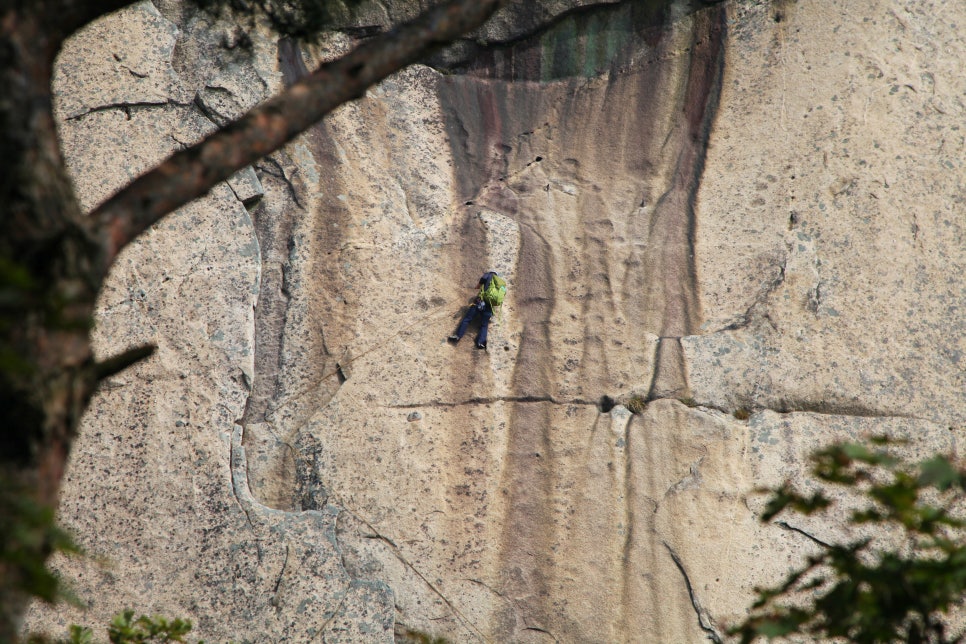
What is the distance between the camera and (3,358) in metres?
1.82

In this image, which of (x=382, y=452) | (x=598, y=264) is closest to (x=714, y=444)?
(x=598, y=264)

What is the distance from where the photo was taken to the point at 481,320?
272 inches

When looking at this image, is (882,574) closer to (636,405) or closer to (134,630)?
(134,630)

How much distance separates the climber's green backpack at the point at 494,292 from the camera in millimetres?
6895

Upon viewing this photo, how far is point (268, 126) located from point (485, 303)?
13.9 ft

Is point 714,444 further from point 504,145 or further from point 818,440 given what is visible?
point 504,145

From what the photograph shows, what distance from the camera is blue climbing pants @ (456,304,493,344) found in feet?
22.3

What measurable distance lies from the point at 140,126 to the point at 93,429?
2624 mm

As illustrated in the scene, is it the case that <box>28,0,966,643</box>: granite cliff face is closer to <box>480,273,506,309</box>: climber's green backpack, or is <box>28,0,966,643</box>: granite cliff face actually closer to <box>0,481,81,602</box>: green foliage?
<box>480,273,506,309</box>: climber's green backpack

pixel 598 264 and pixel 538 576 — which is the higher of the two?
pixel 598 264

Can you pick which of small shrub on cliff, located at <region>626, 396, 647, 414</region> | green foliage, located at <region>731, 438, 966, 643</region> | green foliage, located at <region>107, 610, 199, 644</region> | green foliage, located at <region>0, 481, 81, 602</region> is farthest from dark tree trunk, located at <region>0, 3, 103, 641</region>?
small shrub on cliff, located at <region>626, 396, 647, 414</region>

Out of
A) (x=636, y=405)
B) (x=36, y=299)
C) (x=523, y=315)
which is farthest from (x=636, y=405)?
(x=36, y=299)

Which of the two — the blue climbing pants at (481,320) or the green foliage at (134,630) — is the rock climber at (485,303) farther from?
the green foliage at (134,630)

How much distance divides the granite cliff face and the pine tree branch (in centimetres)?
362
